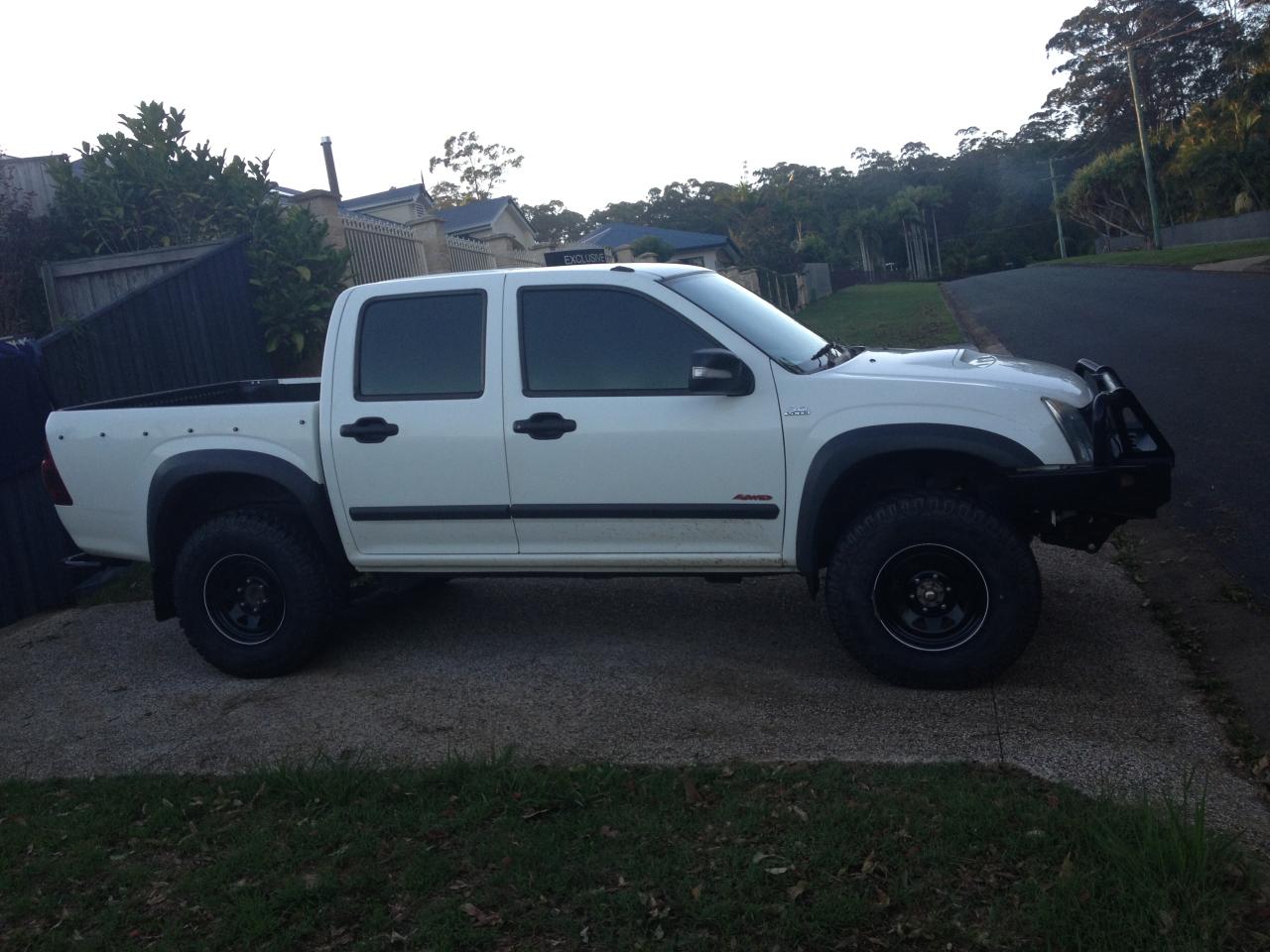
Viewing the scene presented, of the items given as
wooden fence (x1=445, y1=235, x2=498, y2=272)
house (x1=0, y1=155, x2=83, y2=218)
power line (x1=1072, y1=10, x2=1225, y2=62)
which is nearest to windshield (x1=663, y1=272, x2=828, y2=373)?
house (x1=0, y1=155, x2=83, y2=218)

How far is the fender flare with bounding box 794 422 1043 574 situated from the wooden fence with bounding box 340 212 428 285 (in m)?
8.11

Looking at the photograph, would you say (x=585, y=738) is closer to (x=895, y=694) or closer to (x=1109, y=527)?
(x=895, y=694)

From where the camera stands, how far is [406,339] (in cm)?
596

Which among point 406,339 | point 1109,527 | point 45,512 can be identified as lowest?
point 1109,527

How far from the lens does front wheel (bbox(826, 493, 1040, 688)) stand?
5.00 meters

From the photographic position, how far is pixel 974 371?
524 cm

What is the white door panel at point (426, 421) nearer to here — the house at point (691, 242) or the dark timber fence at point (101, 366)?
the dark timber fence at point (101, 366)

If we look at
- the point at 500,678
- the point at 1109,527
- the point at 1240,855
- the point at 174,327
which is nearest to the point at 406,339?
the point at 500,678

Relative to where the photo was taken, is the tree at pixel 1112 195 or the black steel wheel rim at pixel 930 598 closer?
the black steel wheel rim at pixel 930 598

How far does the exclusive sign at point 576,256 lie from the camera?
1033 centimetres

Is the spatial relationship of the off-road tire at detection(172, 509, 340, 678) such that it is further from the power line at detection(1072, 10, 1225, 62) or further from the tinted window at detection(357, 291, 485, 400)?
the power line at detection(1072, 10, 1225, 62)

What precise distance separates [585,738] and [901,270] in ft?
337

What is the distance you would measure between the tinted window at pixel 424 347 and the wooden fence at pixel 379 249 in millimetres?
6477

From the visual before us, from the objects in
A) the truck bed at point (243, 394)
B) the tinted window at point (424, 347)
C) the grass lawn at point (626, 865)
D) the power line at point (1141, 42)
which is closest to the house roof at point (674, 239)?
the power line at point (1141, 42)
